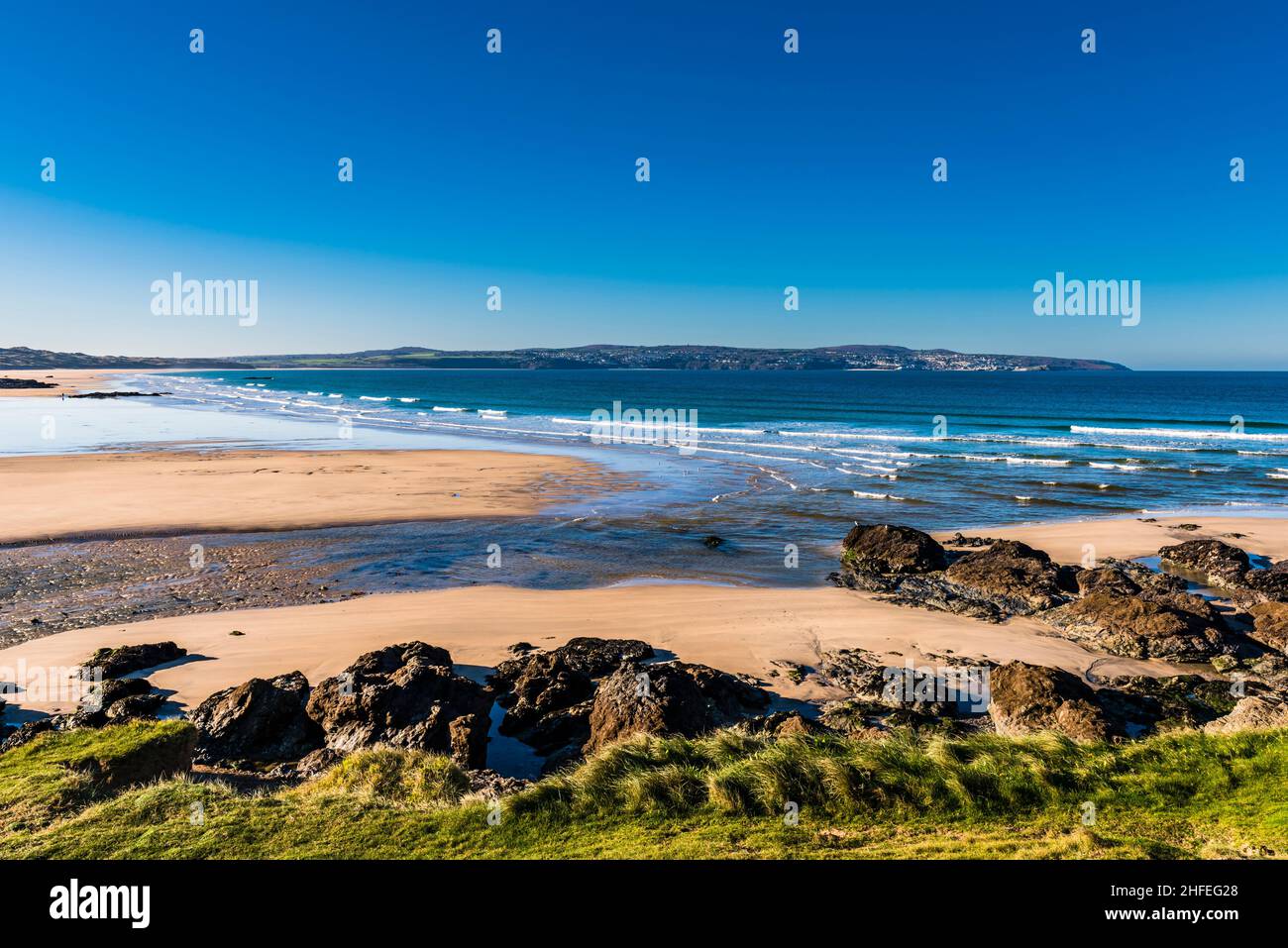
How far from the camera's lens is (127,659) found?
440 inches

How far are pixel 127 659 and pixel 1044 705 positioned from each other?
13.7m

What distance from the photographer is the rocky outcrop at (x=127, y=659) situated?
1091 cm

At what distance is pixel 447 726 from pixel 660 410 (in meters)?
76.9

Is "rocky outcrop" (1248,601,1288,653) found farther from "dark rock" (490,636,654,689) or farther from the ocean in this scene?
"dark rock" (490,636,654,689)

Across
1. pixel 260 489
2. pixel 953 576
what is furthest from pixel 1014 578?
pixel 260 489

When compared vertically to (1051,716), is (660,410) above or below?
above

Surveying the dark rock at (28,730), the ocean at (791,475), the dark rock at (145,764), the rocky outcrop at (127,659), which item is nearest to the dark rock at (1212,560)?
the ocean at (791,475)

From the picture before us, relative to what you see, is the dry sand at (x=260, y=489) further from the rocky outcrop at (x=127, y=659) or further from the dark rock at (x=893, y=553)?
the dark rock at (x=893, y=553)

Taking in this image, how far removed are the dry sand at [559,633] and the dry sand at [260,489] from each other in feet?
31.4
